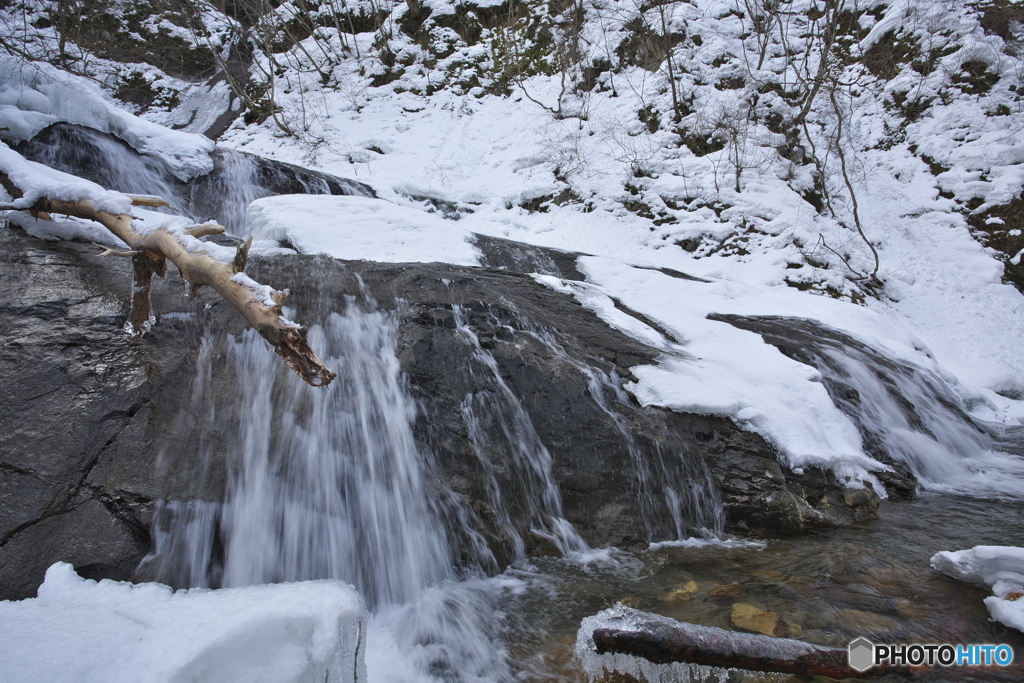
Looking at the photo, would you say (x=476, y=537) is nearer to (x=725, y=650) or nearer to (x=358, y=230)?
(x=725, y=650)

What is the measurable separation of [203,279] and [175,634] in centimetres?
146

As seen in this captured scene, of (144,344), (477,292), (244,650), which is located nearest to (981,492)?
(477,292)

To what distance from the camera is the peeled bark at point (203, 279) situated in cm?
181

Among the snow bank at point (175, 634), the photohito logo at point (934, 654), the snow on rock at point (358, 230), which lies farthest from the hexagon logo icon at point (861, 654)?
the snow on rock at point (358, 230)

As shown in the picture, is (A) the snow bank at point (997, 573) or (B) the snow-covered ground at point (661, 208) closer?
(B) the snow-covered ground at point (661, 208)

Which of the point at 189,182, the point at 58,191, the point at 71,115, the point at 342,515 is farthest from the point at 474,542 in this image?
the point at 71,115

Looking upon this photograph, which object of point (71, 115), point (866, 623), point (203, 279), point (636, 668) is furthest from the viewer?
point (71, 115)

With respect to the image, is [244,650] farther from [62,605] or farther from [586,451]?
[586,451]

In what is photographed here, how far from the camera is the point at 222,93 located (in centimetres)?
1188

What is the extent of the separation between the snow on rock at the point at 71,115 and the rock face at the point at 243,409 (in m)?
3.06

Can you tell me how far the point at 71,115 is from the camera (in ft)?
18.1

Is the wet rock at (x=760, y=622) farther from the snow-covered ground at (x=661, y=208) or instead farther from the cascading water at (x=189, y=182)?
the cascading water at (x=189, y=182)

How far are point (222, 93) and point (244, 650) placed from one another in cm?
1387

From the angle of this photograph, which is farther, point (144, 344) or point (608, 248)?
point (608, 248)
